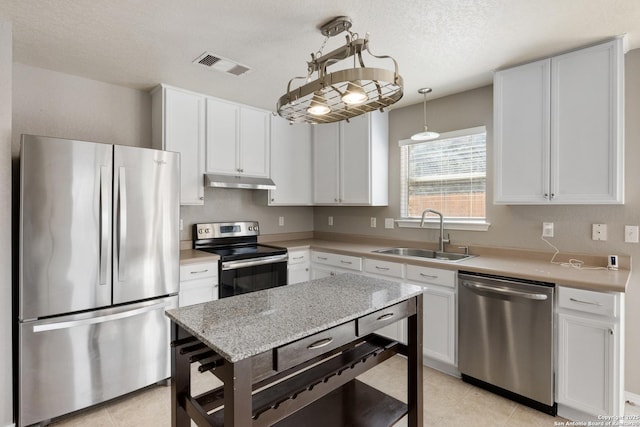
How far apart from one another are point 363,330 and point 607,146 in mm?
2020

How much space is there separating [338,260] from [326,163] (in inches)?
47.7

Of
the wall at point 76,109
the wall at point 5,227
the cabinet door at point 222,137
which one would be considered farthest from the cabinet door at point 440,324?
the wall at point 76,109

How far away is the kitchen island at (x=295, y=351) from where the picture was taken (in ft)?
3.70

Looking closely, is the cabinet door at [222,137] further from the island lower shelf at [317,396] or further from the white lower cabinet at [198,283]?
the island lower shelf at [317,396]

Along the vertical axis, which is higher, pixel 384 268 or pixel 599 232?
pixel 599 232

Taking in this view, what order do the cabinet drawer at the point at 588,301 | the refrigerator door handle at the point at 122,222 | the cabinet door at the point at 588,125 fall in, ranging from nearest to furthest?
1. the cabinet drawer at the point at 588,301
2. the cabinet door at the point at 588,125
3. the refrigerator door handle at the point at 122,222

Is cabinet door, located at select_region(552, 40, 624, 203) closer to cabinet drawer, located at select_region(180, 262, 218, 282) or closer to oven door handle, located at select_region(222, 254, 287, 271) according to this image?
oven door handle, located at select_region(222, 254, 287, 271)

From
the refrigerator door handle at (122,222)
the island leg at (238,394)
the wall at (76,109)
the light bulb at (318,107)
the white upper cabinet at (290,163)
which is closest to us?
the island leg at (238,394)

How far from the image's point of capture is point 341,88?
5.49 ft

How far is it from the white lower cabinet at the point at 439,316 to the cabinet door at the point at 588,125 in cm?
99

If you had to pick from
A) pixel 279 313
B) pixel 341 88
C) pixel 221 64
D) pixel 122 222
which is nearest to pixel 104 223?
pixel 122 222

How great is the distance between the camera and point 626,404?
7.37 ft

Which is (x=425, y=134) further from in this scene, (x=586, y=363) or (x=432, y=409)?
(x=432, y=409)

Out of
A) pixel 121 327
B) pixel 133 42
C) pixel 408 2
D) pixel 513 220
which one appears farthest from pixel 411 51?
pixel 121 327
